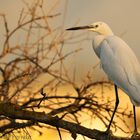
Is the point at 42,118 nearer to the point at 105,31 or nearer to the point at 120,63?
the point at 120,63

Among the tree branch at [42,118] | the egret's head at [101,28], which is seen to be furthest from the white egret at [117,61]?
the tree branch at [42,118]

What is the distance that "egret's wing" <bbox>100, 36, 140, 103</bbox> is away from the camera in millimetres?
3859

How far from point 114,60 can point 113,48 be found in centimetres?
12

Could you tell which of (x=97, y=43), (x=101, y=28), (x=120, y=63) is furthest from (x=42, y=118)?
(x=101, y=28)

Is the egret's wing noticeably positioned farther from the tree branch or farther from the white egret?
the tree branch

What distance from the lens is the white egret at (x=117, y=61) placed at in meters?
3.83

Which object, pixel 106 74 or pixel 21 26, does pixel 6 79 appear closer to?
pixel 21 26

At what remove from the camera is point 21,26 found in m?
3.81

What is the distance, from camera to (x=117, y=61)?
13.4 feet

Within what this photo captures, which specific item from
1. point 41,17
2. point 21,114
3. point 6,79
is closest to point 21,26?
point 41,17

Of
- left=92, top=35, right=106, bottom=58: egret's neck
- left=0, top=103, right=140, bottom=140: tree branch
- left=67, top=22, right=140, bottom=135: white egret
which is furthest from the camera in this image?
left=92, top=35, right=106, bottom=58: egret's neck

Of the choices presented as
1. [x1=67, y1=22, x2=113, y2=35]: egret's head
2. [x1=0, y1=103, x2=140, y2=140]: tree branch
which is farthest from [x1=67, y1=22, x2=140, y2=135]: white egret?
[x1=0, y1=103, x2=140, y2=140]: tree branch

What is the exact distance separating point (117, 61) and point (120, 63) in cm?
5

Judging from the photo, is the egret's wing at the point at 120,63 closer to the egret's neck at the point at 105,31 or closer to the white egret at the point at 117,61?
the white egret at the point at 117,61
